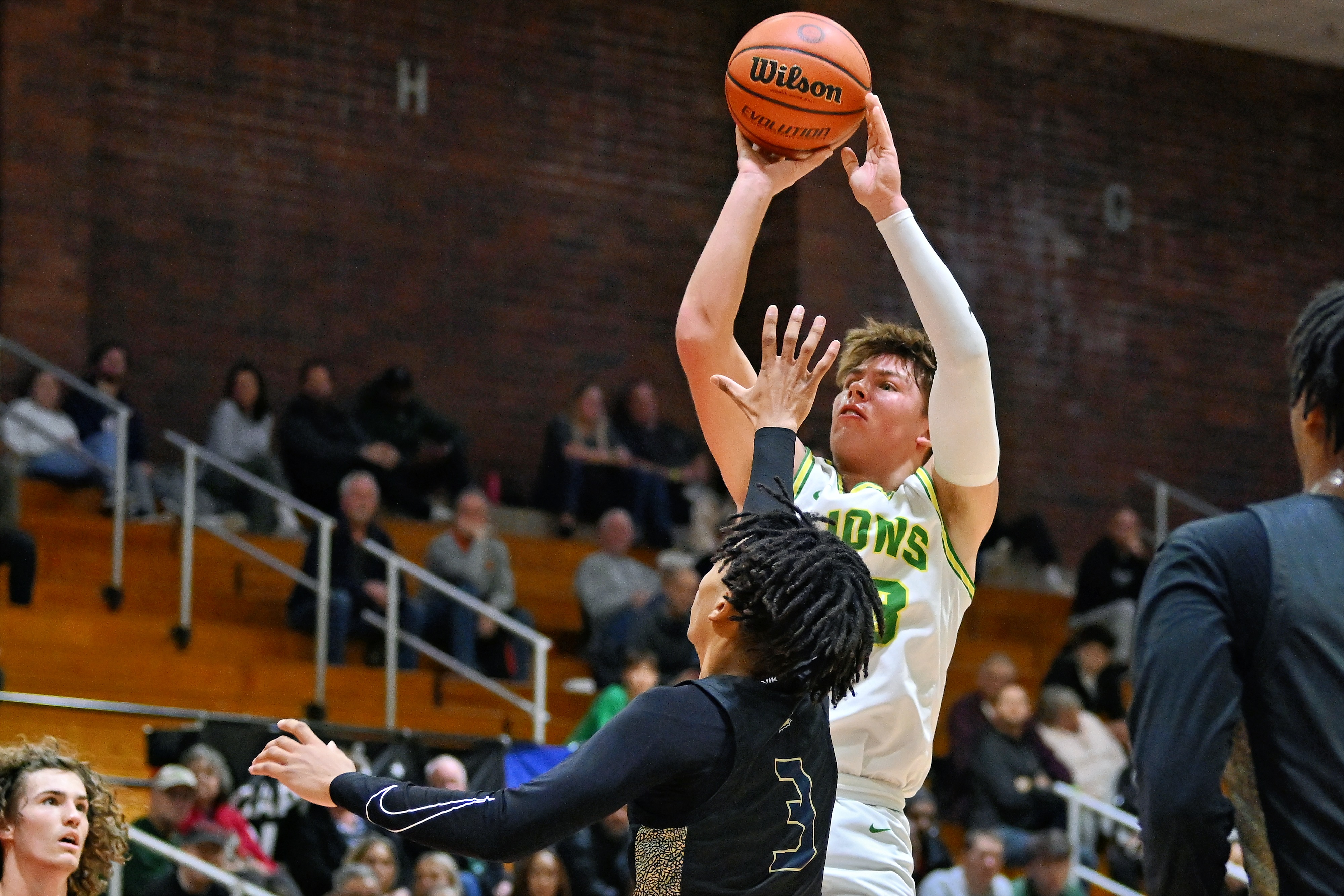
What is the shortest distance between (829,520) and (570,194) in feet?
35.4

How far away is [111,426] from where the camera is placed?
11.3 metres

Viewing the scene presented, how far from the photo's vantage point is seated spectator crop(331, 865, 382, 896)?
7.47m

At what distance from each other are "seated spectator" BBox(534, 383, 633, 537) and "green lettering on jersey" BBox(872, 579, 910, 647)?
917 cm

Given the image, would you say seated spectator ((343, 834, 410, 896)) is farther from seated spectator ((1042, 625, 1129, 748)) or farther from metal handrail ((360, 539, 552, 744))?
seated spectator ((1042, 625, 1129, 748))

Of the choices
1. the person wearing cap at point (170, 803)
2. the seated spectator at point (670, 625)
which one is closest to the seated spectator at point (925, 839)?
the seated spectator at point (670, 625)

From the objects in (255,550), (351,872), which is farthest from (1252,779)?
(255,550)

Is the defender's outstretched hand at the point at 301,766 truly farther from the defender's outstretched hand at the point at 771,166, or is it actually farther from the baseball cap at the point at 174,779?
the baseball cap at the point at 174,779

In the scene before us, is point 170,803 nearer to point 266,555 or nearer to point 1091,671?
point 266,555

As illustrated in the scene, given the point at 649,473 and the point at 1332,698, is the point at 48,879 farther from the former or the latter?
the point at 649,473

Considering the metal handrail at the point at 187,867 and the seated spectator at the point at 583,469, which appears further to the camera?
the seated spectator at the point at 583,469

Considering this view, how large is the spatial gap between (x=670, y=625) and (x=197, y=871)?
12.3ft

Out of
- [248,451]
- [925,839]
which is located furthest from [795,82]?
[248,451]

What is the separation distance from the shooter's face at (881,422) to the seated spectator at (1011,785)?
6.92 metres

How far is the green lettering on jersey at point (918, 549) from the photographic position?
3.53m
